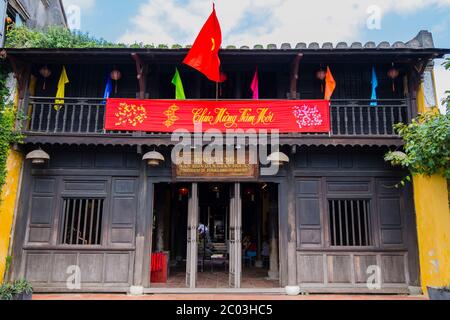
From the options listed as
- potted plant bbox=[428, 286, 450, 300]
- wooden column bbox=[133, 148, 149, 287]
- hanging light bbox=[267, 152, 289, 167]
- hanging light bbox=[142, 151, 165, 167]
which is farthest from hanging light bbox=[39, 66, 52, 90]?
potted plant bbox=[428, 286, 450, 300]

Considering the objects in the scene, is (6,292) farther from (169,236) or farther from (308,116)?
(308,116)

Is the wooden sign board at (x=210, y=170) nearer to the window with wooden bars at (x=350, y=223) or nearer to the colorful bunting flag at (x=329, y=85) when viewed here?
the window with wooden bars at (x=350, y=223)

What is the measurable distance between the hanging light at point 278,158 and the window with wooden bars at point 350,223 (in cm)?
177

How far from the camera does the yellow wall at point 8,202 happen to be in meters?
8.55

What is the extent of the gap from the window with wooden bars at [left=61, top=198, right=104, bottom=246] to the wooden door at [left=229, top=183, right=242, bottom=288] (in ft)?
11.0

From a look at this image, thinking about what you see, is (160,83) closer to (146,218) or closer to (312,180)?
(146,218)

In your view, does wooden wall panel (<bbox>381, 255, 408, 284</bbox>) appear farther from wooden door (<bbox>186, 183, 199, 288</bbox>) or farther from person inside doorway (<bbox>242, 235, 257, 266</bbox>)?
person inside doorway (<bbox>242, 235, 257, 266</bbox>)

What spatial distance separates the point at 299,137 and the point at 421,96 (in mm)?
3329

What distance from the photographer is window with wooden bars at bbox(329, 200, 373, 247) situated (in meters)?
9.02

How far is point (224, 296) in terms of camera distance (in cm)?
838

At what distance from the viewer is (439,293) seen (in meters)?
7.20

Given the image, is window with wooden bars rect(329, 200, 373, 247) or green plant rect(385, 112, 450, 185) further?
window with wooden bars rect(329, 200, 373, 247)

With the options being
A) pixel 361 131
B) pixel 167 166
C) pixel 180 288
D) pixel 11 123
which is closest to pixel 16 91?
pixel 11 123

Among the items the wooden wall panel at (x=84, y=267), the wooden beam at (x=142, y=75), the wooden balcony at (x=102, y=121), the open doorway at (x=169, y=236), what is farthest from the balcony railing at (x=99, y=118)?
the open doorway at (x=169, y=236)
